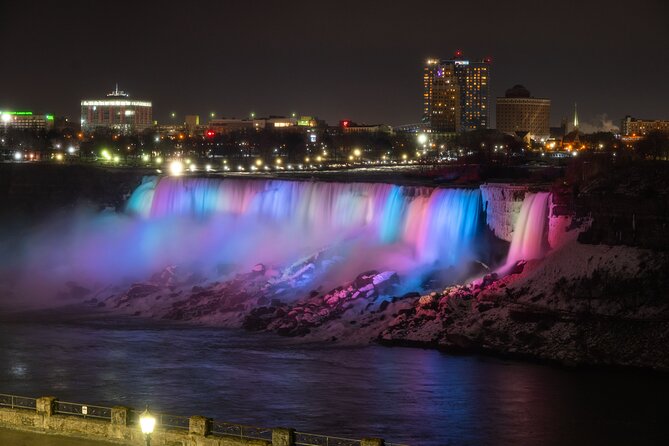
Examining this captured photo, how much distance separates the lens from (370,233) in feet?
151

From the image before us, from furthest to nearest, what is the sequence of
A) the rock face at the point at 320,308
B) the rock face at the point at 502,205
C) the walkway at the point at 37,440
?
1. the rock face at the point at 502,205
2. the rock face at the point at 320,308
3. the walkway at the point at 37,440

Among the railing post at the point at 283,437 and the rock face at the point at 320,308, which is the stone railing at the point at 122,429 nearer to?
the railing post at the point at 283,437

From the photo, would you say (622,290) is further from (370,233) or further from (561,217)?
(370,233)

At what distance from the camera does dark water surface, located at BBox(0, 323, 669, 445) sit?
84.6ft

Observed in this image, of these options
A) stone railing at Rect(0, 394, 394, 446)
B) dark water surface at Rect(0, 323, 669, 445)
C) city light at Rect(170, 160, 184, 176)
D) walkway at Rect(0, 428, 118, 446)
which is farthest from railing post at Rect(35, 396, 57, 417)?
city light at Rect(170, 160, 184, 176)

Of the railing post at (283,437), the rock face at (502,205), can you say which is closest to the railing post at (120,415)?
the railing post at (283,437)

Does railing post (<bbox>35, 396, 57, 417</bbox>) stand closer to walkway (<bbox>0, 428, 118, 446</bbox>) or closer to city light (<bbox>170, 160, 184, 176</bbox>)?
walkway (<bbox>0, 428, 118, 446</bbox>)

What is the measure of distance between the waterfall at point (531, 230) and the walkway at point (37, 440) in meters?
23.5

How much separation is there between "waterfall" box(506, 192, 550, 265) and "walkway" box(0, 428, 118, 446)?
23522 mm

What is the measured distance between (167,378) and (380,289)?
11.7 meters

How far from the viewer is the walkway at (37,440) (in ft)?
59.4

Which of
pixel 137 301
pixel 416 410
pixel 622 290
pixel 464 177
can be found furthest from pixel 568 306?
pixel 464 177

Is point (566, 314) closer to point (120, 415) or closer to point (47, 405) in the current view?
point (120, 415)

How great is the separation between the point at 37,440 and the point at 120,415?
4.82 ft
